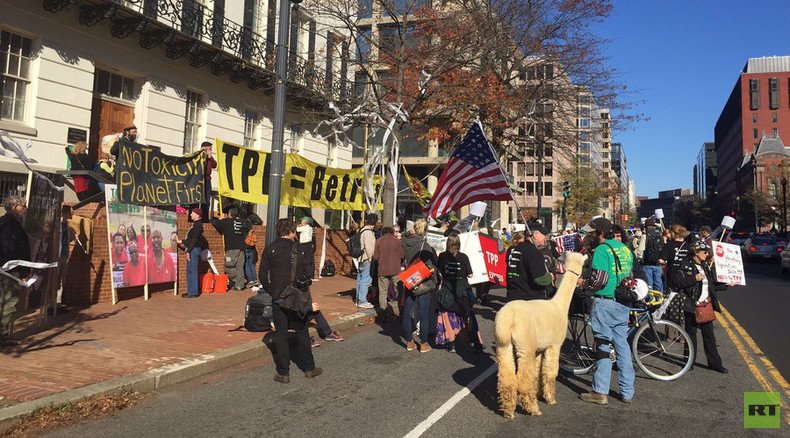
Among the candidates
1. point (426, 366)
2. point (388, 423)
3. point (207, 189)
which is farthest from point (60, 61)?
point (388, 423)

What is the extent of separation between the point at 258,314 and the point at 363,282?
3.41 metres

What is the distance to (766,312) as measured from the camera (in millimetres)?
12047

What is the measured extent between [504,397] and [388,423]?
1108mm

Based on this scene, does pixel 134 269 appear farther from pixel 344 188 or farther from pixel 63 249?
pixel 344 188

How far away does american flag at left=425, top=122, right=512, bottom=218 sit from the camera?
917 cm

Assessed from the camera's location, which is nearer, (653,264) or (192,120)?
(653,264)

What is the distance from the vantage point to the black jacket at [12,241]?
21.1ft

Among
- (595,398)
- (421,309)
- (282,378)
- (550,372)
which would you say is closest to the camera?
(550,372)

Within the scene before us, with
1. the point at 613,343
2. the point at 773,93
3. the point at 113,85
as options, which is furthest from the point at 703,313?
the point at 773,93

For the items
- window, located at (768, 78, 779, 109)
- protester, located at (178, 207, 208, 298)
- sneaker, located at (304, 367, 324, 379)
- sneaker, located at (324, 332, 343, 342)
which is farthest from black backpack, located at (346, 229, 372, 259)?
window, located at (768, 78, 779, 109)

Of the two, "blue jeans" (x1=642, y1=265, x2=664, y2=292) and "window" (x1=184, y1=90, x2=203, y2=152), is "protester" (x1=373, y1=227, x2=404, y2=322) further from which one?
"window" (x1=184, y1=90, x2=203, y2=152)

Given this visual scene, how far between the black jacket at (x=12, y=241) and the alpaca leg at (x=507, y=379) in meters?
5.81

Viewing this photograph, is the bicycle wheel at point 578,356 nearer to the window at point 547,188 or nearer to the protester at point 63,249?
the protester at point 63,249

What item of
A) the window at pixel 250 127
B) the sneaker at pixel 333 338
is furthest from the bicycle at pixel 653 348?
the window at pixel 250 127
